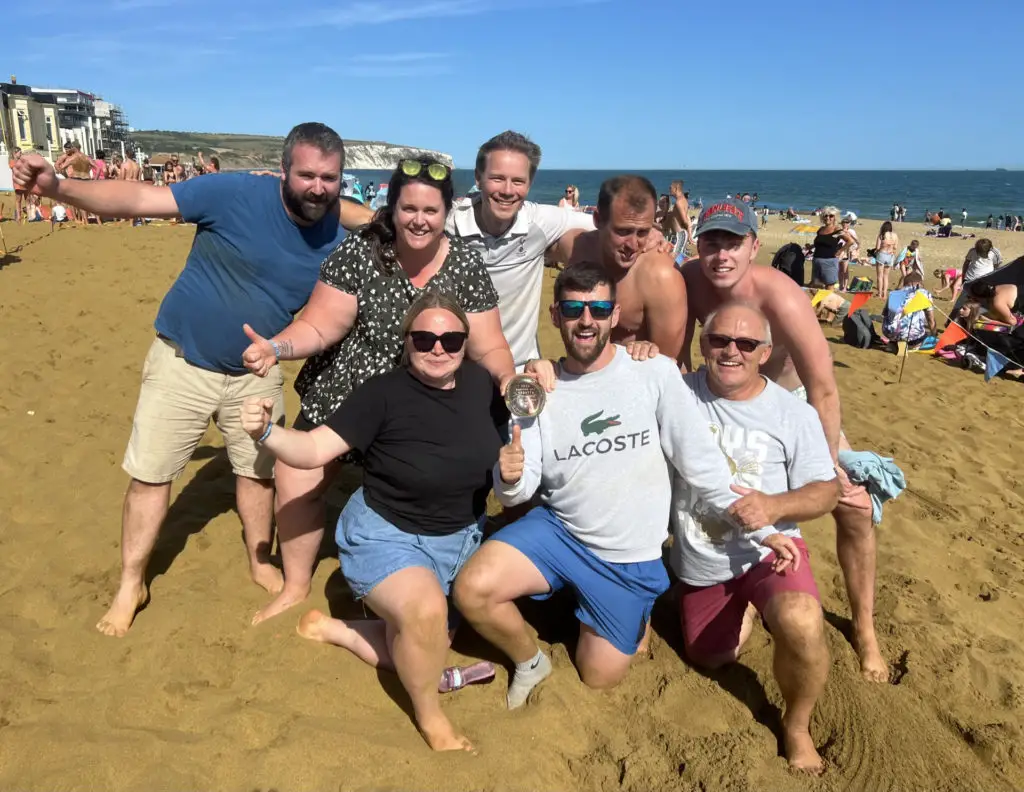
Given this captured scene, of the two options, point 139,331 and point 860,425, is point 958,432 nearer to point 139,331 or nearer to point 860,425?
point 860,425

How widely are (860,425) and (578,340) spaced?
510 cm

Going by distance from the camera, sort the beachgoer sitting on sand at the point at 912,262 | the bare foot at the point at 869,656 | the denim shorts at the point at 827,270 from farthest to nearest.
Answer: the beachgoer sitting on sand at the point at 912,262, the denim shorts at the point at 827,270, the bare foot at the point at 869,656

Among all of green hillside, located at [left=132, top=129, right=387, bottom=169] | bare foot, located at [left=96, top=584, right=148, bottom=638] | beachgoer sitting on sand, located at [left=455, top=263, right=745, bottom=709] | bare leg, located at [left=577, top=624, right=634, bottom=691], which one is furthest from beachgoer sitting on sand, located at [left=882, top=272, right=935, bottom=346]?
green hillside, located at [left=132, top=129, right=387, bottom=169]

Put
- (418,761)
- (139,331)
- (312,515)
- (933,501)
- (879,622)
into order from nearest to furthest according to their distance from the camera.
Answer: (418,761), (312,515), (879,622), (933,501), (139,331)

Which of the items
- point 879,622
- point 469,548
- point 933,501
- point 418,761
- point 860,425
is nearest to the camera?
point 418,761

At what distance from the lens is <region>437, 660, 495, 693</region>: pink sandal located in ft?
10.2

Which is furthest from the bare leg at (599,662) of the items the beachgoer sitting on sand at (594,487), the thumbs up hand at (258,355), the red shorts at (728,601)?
the thumbs up hand at (258,355)

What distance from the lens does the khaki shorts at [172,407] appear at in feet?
11.0

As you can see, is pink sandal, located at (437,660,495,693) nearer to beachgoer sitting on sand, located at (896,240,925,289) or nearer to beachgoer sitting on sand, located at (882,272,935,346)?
beachgoer sitting on sand, located at (882,272,935,346)

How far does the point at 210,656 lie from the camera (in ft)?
10.5

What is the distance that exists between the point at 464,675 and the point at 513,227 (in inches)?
86.2

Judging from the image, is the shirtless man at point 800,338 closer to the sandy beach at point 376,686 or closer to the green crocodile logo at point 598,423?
the sandy beach at point 376,686

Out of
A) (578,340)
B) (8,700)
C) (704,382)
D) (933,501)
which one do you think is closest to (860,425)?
(933,501)

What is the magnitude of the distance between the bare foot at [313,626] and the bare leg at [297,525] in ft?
0.80
